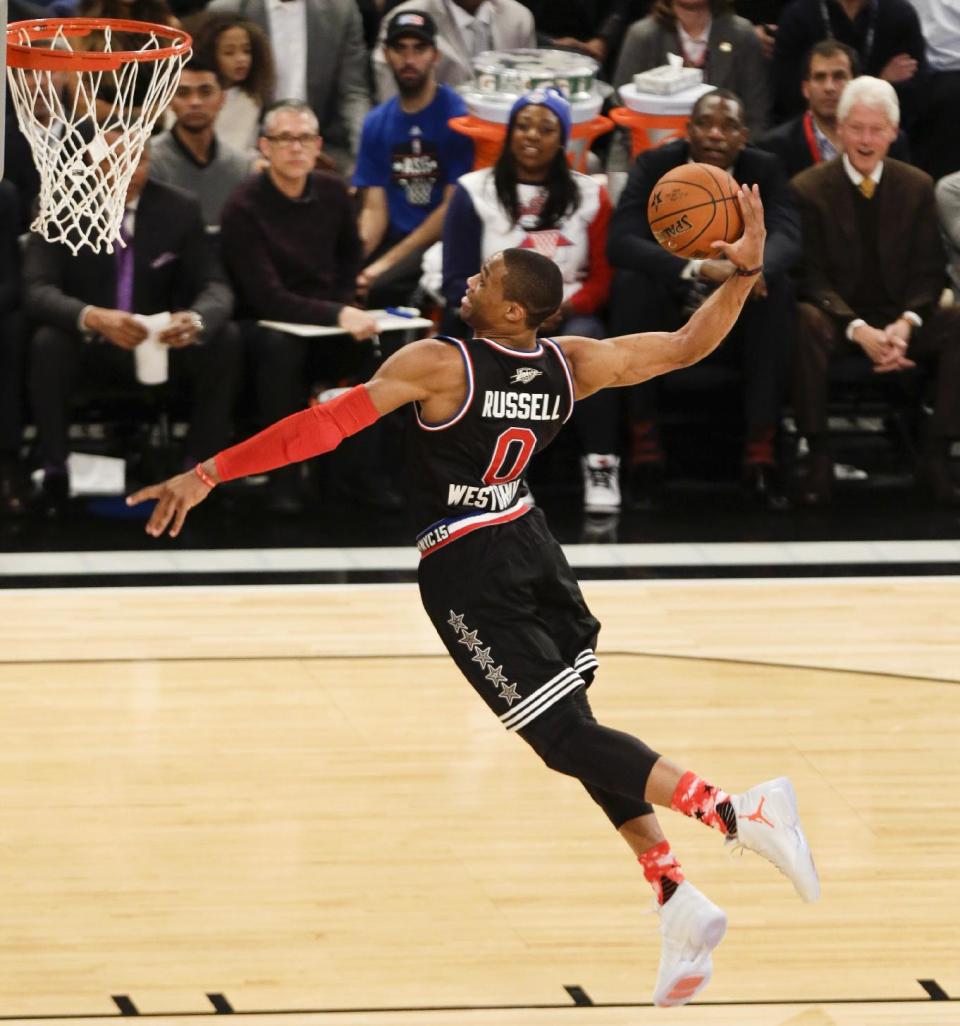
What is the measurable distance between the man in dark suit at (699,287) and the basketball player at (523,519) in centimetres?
374

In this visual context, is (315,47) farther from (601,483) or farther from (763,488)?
(763,488)

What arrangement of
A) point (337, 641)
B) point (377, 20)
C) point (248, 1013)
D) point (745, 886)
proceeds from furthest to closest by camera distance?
point (377, 20), point (337, 641), point (745, 886), point (248, 1013)

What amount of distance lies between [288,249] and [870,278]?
2.53 meters

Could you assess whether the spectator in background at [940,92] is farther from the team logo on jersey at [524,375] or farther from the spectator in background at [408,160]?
the team logo on jersey at [524,375]

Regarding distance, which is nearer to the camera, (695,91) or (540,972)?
(540,972)

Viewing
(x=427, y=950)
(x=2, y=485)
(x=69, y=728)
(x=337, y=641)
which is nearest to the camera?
(x=427, y=950)

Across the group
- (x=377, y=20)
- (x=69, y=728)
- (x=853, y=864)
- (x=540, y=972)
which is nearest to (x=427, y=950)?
(x=540, y=972)

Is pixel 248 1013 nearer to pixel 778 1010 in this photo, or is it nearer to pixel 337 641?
pixel 778 1010

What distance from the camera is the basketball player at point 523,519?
13.8ft

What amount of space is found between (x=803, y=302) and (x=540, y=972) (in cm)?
478

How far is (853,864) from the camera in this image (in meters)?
4.97

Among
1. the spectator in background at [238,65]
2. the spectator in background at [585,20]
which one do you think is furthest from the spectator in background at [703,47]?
the spectator in background at [238,65]

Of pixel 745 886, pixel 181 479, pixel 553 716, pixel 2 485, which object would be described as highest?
pixel 181 479

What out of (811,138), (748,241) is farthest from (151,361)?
(748,241)
